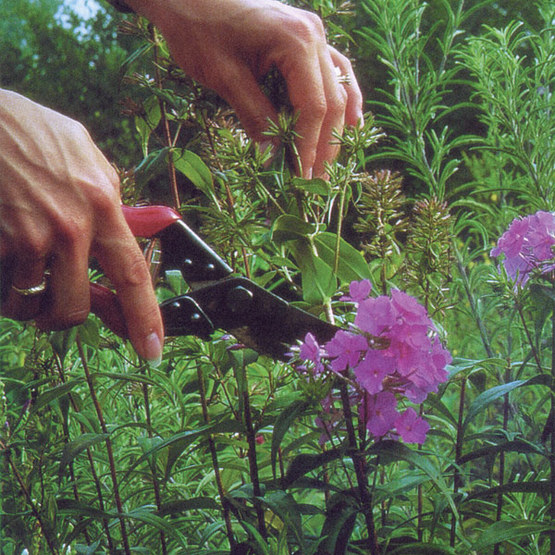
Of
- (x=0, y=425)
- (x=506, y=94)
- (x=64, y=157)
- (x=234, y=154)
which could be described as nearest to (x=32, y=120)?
(x=64, y=157)

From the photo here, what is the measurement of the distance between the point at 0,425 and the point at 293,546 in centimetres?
63

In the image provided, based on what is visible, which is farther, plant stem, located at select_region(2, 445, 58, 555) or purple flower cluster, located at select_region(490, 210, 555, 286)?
plant stem, located at select_region(2, 445, 58, 555)

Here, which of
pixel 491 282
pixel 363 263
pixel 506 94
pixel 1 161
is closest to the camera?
pixel 1 161

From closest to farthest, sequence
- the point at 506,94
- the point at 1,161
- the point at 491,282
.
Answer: the point at 1,161 < the point at 491,282 < the point at 506,94

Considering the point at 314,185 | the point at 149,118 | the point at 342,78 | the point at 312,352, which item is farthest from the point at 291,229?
the point at 149,118

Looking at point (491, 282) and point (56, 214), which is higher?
point (56, 214)

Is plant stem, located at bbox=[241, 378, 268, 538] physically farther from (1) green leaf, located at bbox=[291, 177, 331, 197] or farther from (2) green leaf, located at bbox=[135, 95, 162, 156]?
(2) green leaf, located at bbox=[135, 95, 162, 156]

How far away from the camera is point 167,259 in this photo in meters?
1.41

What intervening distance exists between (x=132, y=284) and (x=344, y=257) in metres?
0.34

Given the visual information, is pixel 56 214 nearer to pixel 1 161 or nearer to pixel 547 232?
pixel 1 161

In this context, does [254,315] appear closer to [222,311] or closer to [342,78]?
[222,311]

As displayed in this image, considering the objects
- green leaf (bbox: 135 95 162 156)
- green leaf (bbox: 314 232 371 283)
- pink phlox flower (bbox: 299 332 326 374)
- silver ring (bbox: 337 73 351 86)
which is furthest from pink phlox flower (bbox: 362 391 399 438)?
green leaf (bbox: 135 95 162 156)

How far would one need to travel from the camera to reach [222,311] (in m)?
1.30

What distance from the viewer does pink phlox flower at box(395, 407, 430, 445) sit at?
43.9 inches
